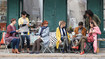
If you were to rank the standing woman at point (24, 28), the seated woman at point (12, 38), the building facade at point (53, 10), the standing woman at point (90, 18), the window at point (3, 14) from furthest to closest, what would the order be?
the window at point (3, 14) < the building facade at point (53, 10) < the standing woman at point (24, 28) < the standing woman at point (90, 18) < the seated woman at point (12, 38)

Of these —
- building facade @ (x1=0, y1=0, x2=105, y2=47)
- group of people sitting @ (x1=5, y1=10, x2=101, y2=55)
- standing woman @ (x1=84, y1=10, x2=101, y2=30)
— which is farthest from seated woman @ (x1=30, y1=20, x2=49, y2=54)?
standing woman @ (x1=84, y1=10, x2=101, y2=30)

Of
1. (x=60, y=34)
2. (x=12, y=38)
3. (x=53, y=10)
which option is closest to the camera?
(x=12, y=38)

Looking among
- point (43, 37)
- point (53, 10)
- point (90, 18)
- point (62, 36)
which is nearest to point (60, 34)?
point (62, 36)

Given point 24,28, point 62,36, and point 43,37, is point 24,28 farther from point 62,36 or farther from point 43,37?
point 62,36

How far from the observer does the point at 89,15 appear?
9.80 metres

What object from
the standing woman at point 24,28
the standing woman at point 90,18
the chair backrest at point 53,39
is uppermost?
the standing woman at point 90,18

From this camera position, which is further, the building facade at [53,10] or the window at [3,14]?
the window at [3,14]

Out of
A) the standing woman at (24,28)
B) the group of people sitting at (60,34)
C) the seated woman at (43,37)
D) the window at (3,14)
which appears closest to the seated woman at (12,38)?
the group of people sitting at (60,34)

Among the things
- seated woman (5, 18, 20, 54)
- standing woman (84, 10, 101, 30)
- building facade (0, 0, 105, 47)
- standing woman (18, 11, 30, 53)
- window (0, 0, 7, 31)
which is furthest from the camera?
window (0, 0, 7, 31)

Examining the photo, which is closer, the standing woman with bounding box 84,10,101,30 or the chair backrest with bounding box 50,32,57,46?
the standing woman with bounding box 84,10,101,30

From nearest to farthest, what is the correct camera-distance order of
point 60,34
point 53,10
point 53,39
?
point 60,34 → point 53,39 → point 53,10

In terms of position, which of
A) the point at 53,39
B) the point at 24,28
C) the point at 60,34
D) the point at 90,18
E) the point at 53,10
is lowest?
the point at 53,39

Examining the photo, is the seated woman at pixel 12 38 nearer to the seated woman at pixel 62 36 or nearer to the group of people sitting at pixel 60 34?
the group of people sitting at pixel 60 34

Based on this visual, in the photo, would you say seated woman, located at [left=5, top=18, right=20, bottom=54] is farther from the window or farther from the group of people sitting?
the window
